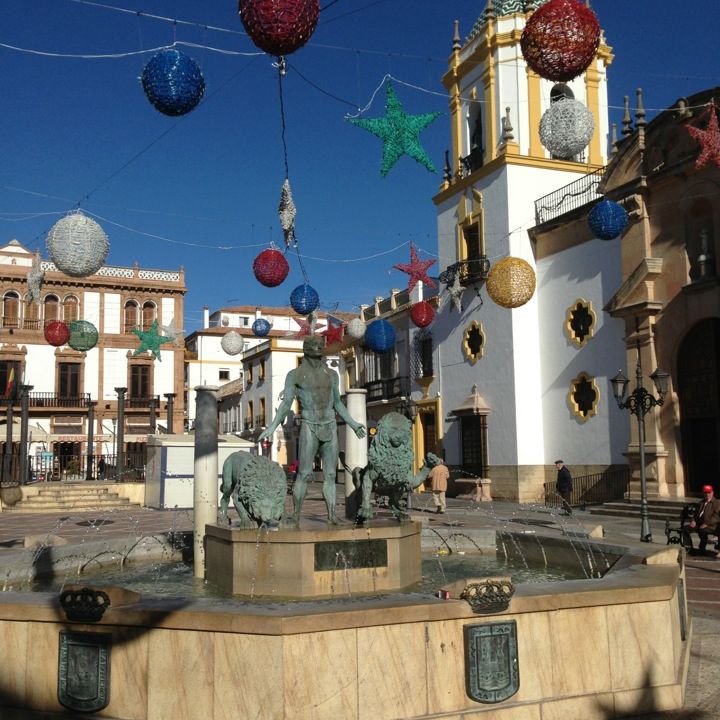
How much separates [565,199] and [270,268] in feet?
42.9

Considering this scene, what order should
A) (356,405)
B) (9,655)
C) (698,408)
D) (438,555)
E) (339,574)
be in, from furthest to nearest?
(698,408) < (356,405) < (438,555) < (339,574) < (9,655)

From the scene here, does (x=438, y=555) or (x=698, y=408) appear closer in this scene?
(x=438, y=555)

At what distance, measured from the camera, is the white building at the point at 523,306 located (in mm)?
23328

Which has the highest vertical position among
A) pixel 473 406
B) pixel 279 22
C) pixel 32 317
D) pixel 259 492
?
pixel 32 317

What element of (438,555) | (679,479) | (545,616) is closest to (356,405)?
(438,555)

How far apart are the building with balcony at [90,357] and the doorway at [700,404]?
30008 mm

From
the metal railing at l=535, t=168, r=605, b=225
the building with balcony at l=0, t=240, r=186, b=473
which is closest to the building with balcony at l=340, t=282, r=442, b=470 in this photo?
the metal railing at l=535, t=168, r=605, b=225

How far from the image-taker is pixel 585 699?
511 centimetres

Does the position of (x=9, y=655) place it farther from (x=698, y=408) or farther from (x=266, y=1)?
(x=698, y=408)

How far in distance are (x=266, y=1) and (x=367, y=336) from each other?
66.3 feet

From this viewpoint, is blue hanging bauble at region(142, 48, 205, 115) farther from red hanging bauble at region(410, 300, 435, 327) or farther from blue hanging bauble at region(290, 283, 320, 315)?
red hanging bauble at region(410, 300, 435, 327)

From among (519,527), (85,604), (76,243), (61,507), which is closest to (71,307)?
(61,507)

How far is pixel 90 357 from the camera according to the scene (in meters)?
46.5

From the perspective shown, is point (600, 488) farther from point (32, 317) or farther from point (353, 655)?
point (32, 317)
